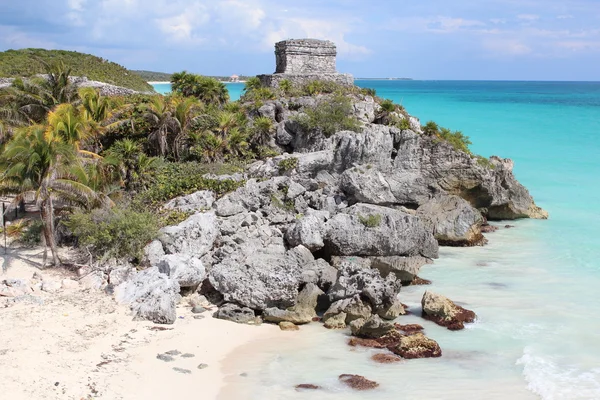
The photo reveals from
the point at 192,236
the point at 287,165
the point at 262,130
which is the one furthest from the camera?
the point at 262,130

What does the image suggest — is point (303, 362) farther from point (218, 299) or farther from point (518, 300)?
point (518, 300)

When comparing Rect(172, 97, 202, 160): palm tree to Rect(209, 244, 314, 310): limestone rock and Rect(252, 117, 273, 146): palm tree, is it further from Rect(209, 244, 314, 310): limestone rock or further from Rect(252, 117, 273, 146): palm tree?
Rect(209, 244, 314, 310): limestone rock

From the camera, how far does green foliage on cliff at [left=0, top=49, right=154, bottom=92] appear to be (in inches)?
1228

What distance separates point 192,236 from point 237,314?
3009 millimetres

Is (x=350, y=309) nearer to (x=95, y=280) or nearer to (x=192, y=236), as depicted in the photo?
(x=192, y=236)

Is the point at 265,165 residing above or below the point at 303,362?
above

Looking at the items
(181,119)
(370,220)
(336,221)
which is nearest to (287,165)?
(181,119)

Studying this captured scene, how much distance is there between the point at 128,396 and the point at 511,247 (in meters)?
Result: 12.6

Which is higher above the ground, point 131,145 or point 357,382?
point 131,145

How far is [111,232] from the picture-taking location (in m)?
13.2

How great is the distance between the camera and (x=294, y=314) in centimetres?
1191

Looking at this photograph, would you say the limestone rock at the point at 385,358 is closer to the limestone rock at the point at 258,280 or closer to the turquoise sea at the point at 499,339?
the turquoise sea at the point at 499,339

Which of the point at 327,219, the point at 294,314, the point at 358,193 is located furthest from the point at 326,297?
the point at 358,193

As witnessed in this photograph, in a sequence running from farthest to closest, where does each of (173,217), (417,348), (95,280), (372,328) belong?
(173,217), (95,280), (372,328), (417,348)
